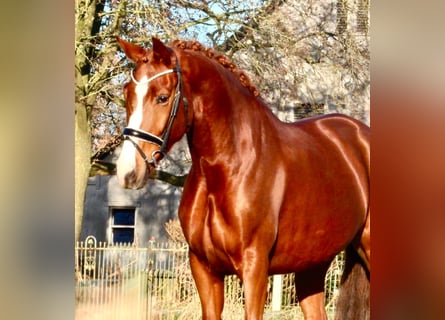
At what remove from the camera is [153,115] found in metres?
2.38

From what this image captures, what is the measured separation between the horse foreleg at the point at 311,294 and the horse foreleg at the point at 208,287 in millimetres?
563

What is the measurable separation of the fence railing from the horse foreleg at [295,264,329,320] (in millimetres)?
50

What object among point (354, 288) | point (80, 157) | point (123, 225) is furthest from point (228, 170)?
point (354, 288)

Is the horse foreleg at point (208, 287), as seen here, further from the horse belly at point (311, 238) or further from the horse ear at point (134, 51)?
the horse ear at point (134, 51)

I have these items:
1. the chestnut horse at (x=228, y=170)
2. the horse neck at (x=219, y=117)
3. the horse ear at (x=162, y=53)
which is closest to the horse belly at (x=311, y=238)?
the chestnut horse at (x=228, y=170)

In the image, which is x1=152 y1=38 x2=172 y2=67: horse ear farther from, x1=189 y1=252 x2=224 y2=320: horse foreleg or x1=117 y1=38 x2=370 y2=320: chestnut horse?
x1=189 y1=252 x2=224 y2=320: horse foreleg

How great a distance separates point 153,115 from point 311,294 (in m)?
1.36

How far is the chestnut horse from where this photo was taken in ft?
7.86

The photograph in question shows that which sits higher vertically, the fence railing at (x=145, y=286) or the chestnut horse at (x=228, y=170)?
the chestnut horse at (x=228, y=170)

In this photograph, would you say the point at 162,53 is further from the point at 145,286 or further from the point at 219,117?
the point at 145,286

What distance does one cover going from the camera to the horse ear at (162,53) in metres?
2.39
